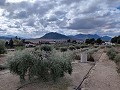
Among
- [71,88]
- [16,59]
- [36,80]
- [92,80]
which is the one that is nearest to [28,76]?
[36,80]

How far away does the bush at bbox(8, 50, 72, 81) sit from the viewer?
16672mm

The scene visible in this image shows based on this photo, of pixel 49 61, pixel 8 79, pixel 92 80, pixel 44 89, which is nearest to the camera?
pixel 44 89

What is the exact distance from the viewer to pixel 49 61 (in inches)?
674

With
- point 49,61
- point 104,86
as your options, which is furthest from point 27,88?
point 104,86

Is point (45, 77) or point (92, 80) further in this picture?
point (92, 80)

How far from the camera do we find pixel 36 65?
16.6m

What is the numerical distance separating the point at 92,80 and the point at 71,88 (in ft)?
13.0

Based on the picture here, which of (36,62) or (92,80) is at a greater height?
(36,62)

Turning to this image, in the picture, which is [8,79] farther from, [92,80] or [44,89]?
[92,80]

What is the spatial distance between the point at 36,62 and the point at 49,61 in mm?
883

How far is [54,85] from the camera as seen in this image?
1683cm

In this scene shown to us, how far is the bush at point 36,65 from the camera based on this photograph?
16.7m

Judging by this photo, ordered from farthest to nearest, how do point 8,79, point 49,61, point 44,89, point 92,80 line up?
point 92,80 < point 8,79 < point 49,61 < point 44,89

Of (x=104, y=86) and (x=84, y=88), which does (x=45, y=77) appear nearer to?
(x=84, y=88)
